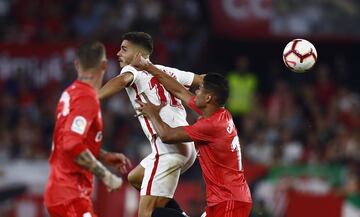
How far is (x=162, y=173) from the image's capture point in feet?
31.8

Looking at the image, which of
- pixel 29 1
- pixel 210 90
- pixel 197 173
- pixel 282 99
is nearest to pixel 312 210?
pixel 197 173

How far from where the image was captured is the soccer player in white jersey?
962 cm

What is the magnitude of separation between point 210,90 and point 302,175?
21.1 ft

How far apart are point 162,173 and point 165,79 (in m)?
0.92

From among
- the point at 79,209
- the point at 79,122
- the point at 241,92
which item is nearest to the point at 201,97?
the point at 79,122

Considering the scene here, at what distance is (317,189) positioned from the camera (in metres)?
15.4

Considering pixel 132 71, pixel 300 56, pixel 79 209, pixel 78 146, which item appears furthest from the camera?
pixel 300 56

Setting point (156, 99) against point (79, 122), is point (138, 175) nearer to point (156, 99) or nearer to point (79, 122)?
point (156, 99)

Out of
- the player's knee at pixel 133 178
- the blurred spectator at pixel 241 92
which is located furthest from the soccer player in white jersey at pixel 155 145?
the blurred spectator at pixel 241 92

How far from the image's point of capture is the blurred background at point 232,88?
1525cm

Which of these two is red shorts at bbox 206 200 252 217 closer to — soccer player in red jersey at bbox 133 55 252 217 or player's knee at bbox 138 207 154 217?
soccer player in red jersey at bbox 133 55 252 217

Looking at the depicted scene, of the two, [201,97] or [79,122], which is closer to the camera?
[79,122]

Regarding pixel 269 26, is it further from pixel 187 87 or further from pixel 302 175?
pixel 187 87

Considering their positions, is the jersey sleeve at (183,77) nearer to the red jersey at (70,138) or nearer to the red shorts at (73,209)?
the red jersey at (70,138)
